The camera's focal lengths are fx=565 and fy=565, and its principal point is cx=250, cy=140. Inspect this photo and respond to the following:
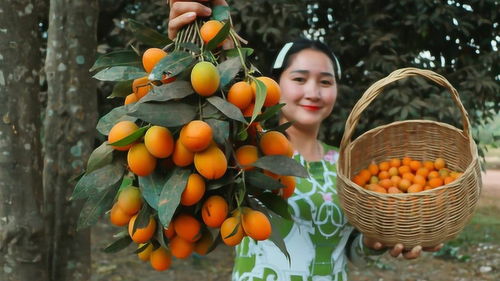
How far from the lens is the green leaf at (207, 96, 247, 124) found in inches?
38.4

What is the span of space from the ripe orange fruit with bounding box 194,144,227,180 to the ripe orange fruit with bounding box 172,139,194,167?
2cm

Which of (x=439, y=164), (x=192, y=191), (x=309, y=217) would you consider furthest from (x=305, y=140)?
(x=192, y=191)

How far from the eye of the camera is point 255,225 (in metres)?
1.03

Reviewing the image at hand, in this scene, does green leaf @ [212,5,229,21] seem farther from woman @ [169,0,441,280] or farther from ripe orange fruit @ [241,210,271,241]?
woman @ [169,0,441,280]

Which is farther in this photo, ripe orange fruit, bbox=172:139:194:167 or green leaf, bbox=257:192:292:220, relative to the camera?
green leaf, bbox=257:192:292:220

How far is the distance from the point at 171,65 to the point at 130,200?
0.85 feet

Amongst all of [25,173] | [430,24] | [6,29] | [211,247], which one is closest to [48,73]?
[6,29]

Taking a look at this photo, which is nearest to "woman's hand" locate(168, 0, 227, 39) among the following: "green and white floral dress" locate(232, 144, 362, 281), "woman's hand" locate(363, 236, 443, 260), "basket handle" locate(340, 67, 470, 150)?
"basket handle" locate(340, 67, 470, 150)

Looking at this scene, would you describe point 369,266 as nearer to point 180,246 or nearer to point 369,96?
point 369,96

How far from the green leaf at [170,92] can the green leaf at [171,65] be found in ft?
0.07

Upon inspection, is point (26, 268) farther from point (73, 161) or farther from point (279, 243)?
point (279, 243)

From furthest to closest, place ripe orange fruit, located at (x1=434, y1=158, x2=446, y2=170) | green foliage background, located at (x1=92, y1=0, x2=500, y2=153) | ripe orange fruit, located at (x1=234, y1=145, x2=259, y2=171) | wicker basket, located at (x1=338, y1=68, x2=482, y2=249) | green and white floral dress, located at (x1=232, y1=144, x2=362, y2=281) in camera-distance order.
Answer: green foliage background, located at (x1=92, y1=0, x2=500, y2=153), ripe orange fruit, located at (x1=434, y1=158, x2=446, y2=170), green and white floral dress, located at (x1=232, y1=144, x2=362, y2=281), wicker basket, located at (x1=338, y1=68, x2=482, y2=249), ripe orange fruit, located at (x1=234, y1=145, x2=259, y2=171)

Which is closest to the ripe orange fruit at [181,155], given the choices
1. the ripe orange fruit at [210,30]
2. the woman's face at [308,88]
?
the ripe orange fruit at [210,30]

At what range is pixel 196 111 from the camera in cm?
103
